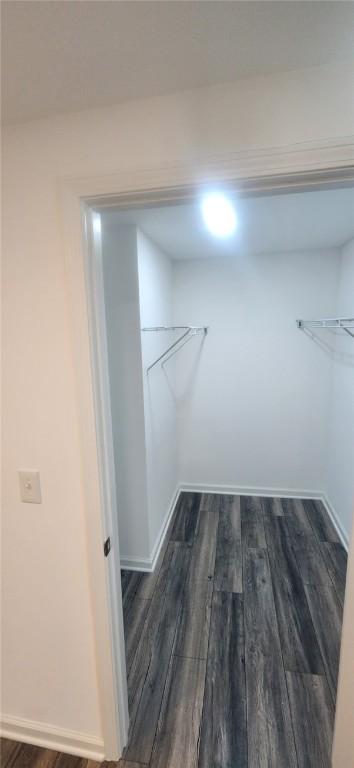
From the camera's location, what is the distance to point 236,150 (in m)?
0.84

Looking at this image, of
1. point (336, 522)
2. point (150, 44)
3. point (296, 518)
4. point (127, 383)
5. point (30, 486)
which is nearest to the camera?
point (150, 44)

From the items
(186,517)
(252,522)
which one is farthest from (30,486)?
(252,522)

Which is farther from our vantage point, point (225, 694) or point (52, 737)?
point (225, 694)

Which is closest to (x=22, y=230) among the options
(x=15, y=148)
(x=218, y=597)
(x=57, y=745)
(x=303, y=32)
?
(x=15, y=148)

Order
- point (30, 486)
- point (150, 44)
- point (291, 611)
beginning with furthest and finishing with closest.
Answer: point (291, 611) < point (30, 486) < point (150, 44)

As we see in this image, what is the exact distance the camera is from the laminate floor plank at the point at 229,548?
2111 mm

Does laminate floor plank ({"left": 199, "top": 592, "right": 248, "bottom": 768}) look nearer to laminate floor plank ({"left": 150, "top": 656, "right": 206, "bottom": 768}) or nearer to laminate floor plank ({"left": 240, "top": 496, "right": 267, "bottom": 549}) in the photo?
laminate floor plank ({"left": 150, "top": 656, "right": 206, "bottom": 768})

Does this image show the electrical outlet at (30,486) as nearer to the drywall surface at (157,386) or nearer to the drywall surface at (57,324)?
the drywall surface at (57,324)

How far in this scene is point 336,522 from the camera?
2.66 metres

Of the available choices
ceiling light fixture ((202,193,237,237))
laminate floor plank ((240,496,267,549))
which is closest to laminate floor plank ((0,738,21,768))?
laminate floor plank ((240,496,267,549))

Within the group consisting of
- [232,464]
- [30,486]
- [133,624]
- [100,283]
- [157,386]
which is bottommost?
[133,624]

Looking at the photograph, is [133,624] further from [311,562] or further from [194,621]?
[311,562]

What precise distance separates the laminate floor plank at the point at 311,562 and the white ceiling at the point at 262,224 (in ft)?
7.46

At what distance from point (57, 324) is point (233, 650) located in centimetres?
185
